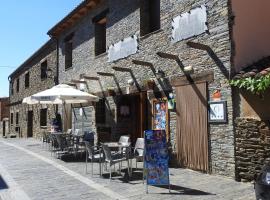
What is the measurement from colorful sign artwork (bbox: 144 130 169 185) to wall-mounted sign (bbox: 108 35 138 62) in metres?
5.71

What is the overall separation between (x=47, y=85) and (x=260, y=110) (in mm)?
16179

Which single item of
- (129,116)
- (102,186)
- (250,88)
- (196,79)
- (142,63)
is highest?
(142,63)

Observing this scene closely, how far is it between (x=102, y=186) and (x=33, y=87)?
18.6 meters

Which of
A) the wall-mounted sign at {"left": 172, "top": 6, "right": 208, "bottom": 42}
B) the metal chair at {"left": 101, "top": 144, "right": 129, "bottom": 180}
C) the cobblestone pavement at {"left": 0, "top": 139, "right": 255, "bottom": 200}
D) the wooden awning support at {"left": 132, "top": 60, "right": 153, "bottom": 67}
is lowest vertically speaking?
the cobblestone pavement at {"left": 0, "top": 139, "right": 255, "bottom": 200}

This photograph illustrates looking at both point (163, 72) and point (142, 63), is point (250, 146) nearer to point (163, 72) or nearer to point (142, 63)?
point (163, 72)

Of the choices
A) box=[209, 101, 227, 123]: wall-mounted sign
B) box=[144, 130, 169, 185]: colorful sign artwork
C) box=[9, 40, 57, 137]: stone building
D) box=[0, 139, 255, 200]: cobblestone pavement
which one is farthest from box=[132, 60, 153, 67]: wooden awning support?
box=[9, 40, 57, 137]: stone building

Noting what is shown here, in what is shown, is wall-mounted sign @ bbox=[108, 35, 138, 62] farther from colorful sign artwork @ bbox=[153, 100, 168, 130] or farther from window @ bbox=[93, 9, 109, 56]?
colorful sign artwork @ bbox=[153, 100, 168, 130]

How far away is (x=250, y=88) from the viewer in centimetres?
757

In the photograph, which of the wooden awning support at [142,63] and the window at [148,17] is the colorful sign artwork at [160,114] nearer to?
the wooden awning support at [142,63]

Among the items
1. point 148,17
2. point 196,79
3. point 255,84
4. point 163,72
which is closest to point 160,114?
point 163,72

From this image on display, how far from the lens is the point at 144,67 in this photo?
11.9 meters

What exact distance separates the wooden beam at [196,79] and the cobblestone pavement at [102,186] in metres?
2.29

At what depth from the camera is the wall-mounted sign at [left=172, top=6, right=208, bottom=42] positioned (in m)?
9.38

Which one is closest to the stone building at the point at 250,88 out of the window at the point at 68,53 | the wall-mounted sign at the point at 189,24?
the wall-mounted sign at the point at 189,24
